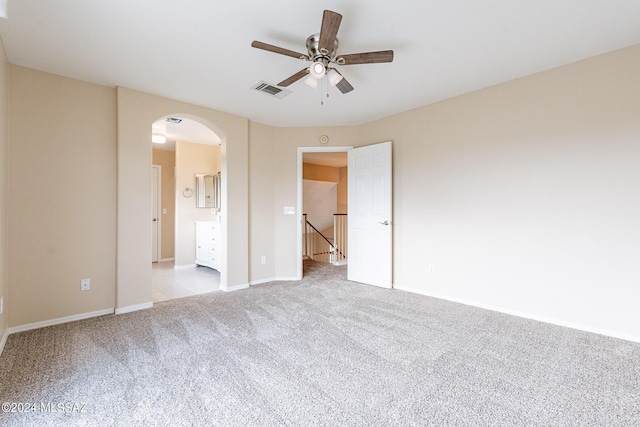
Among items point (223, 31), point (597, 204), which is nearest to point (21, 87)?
point (223, 31)

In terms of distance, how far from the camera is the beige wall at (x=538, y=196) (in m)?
2.51

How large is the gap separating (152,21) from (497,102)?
334 cm

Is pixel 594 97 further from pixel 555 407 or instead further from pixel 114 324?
pixel 114 324

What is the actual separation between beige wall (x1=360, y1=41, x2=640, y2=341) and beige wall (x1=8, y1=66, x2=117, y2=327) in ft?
12.0

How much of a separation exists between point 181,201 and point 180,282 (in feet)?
6.21

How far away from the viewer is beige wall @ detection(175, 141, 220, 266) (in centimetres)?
573

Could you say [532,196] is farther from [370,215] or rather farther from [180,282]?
[180,282]

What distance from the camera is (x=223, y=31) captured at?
2.24 m

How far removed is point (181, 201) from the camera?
579 cm

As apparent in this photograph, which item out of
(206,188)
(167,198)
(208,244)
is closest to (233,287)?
(208,244)

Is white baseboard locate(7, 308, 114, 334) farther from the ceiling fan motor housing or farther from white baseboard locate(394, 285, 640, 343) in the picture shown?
white baseboard locate(394, 285, 640, 343)

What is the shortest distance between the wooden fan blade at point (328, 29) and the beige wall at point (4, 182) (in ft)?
8.55

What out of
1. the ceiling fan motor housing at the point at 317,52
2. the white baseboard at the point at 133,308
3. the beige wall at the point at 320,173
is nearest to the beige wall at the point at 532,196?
the ceiling fan motor housing at the point at 317,52

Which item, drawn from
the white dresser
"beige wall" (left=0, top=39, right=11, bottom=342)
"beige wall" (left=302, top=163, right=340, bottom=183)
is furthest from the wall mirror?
"beige wall" (left=0, top=39, right=11, bottom=342)
